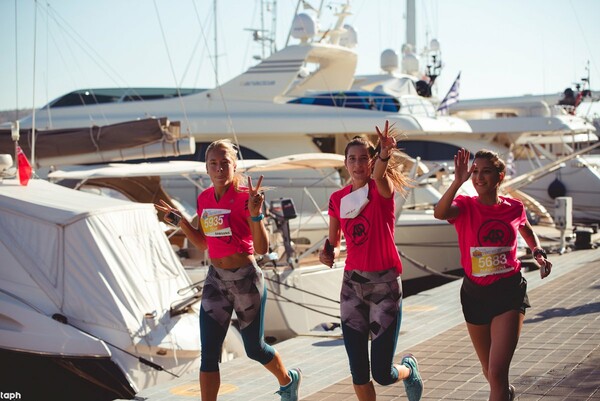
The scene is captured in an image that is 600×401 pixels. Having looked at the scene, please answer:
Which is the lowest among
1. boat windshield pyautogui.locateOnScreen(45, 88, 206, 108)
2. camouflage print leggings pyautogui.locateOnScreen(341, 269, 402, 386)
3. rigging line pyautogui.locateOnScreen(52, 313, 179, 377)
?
rigging line pyautogui.locateOnScreen(52, 313, 179, 377)

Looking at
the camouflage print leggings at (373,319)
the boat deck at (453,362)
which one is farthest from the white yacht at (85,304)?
the camouflage print leggings at (373,319)

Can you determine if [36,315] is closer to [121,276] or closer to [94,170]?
[121,276]

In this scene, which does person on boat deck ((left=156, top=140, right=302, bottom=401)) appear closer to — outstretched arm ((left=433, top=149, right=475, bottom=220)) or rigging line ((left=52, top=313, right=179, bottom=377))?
outstretched arm ((left=433, top=149, right=475, bottom=220))

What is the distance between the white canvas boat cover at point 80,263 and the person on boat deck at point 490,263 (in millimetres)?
4561

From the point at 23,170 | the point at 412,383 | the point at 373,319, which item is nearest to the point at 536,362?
the point at 412,383

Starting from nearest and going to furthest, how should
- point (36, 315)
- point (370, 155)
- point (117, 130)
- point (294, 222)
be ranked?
point (370, 155) < point (36, 315) < point (117, 130) < point (294, 222)

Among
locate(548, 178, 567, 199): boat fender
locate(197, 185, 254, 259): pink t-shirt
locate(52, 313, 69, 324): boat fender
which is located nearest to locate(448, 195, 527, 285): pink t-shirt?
locate(197, 185, 254, 259): pink t-shirt

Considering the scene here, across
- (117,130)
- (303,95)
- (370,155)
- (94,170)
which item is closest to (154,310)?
(370,155)

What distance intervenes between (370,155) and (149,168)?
961 cm

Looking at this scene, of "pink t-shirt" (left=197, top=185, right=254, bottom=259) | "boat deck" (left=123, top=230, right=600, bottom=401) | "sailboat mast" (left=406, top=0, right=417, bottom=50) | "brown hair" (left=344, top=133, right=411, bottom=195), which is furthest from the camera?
"sailboat mast" (left=406, top=0, right=417, bottom=50)

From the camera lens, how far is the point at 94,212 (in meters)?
9.17

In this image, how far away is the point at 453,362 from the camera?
7.29 m

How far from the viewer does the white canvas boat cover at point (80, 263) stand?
8.56 meters

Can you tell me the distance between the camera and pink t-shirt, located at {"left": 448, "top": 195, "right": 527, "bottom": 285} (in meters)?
4.82
